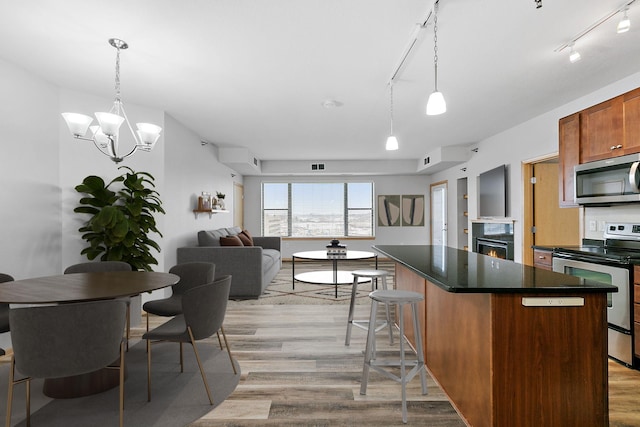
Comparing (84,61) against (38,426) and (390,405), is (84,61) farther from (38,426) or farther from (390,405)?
(390,405)

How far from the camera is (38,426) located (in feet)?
6.55

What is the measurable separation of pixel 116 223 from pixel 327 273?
14.9 ft

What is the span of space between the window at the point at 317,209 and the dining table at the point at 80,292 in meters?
6.51

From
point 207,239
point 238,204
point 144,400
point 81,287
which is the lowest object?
point 144,400

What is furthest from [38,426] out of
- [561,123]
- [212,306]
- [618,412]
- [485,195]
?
[485,195]

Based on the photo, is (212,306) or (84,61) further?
(84,61)

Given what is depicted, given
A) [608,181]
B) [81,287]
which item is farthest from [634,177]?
[81,287]

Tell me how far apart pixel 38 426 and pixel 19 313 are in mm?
Result: 821

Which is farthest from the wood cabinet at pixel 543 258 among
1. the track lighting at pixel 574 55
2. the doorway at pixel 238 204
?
the doorway at pixel 238 204

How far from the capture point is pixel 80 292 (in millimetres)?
2143

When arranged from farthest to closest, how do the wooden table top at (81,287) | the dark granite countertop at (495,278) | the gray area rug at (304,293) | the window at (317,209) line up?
the window at (317,209) < the gray area rug at (304,293) < the wooden table top at (81,287) < the dark granite countertop at (495,278)

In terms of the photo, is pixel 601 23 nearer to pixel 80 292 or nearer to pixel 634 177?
pixel 634 177

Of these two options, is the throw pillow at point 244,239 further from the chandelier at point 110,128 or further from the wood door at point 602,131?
the wood door at point 602,131

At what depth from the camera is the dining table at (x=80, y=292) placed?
202cm
